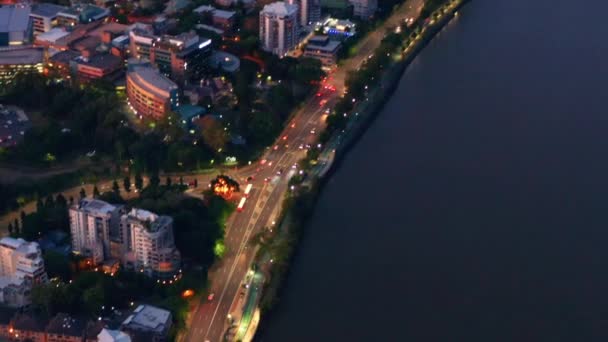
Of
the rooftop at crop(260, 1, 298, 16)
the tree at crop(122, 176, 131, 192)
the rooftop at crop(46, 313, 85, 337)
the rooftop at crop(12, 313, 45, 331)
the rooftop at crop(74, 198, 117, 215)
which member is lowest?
the tree at crop(122, 176, 131, 192)

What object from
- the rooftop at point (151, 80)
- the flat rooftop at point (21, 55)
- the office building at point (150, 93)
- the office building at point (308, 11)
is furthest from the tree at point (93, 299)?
the office building at point (308, 11)

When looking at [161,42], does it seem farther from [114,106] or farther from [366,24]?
[366,24]

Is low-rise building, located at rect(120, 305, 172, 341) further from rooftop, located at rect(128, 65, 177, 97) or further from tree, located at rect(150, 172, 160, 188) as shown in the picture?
rooftop, located at rect(128, 65, 177, 97)

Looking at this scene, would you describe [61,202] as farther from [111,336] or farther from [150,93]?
[111,336]

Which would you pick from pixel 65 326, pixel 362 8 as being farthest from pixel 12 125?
pixel 362 8

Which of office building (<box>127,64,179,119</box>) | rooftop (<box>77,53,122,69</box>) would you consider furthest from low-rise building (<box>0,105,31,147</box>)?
office building (<box>127,64,179,119</box>)

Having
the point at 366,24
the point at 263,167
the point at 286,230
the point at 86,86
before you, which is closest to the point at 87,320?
the point at 286,230
